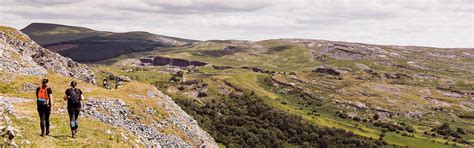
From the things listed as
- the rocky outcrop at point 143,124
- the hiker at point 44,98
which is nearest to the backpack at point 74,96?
the hiker at point 44,98

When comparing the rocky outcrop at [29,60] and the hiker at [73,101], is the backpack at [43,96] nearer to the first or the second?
the hiker at [73,101]

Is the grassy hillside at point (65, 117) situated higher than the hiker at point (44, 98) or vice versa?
the hiker at point (44, 98)

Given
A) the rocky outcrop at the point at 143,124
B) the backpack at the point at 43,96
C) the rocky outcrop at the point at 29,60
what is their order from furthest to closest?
the rocky outcrop at the point at 29,60 < the rocky outcrop at the point at 143,124 < the backpack at the point at 43,96

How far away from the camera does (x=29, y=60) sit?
75.4 meters

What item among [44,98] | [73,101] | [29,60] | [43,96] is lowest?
[73,101]

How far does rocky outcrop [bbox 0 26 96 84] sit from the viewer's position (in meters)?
64.4

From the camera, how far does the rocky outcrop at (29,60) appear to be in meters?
64.4

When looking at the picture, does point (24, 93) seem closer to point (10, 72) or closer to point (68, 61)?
point (10, 72)

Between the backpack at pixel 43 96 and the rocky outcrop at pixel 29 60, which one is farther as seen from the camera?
the rocky outcrop at pixel 29 60

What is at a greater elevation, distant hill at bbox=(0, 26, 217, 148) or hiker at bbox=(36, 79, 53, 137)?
hiker at bbox=(36, 79, 53, 137)

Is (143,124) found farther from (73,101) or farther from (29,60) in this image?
(29,60)

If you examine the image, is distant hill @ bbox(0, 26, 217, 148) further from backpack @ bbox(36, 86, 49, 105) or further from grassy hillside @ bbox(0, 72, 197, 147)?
backpack @ bbox(36, 86, 49, 105)

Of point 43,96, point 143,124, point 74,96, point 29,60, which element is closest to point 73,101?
point 74,96

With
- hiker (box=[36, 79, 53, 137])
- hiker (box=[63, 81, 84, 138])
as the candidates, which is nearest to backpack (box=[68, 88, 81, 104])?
hiker (box=[63, 81, 84, 138])
